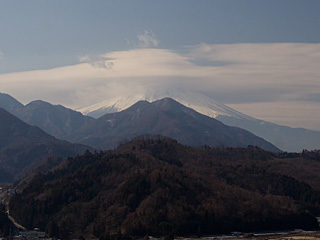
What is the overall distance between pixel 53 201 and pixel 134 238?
41.9 meters

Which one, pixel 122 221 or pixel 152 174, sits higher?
pixel 152 174

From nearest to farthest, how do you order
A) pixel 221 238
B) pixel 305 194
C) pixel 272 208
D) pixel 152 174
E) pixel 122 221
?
pixel 221 238
pixel 122 221
pixel 272 208
pixel 152 174
pixel 305 194

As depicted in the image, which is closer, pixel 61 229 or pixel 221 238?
pixel 221 238

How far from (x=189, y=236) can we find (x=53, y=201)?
44746mm

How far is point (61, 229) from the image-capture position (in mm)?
155375

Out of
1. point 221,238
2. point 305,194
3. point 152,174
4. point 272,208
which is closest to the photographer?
point 221,238

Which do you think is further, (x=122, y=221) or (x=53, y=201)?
(x=53, y=201)

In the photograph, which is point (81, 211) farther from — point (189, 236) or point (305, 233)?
point (305, 233)

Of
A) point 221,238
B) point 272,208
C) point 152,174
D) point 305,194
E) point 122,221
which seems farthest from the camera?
point 305,194

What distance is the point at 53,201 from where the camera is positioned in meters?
175

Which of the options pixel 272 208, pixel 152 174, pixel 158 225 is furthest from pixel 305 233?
pixel 152 174

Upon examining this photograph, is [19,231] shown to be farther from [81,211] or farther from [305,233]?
[305,233]

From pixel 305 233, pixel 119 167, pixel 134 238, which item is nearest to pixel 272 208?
pixel 305 233

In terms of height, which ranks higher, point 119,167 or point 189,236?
point 119,167
